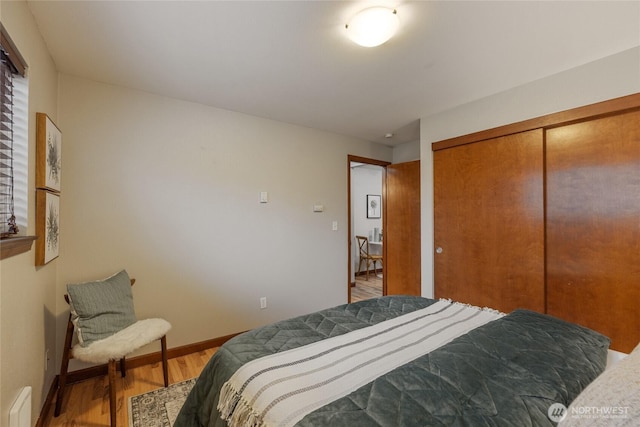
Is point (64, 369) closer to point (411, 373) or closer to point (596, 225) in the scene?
point (411, 373)

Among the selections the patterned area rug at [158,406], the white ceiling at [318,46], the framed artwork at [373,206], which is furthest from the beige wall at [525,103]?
the framed artwork at [373,206]

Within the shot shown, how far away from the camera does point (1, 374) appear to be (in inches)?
45.1

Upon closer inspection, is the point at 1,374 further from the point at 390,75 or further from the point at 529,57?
the point at 529,57

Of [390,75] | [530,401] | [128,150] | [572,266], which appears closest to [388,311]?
[530,401]

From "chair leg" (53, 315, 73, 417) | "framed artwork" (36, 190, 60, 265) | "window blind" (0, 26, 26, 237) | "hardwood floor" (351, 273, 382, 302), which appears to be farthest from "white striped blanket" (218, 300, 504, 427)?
"hardwood floor" (351, 273, 382, 302)

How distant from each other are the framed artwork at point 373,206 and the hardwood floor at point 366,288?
1359 mm

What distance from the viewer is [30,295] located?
1.53 meters

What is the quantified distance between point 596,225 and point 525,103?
1.07 m

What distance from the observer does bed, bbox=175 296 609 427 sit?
838 millimetres

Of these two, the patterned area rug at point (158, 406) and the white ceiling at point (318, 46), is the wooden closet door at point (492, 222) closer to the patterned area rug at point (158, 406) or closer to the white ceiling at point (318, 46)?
the white ceiling at point (318, 46)

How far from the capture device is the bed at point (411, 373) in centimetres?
84

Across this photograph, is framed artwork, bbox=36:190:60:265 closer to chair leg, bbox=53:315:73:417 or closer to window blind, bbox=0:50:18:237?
window blind, bbox=0:50:18:237

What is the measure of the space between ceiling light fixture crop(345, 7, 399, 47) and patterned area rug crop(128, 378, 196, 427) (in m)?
2.57

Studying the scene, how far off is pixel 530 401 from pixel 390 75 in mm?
2085
